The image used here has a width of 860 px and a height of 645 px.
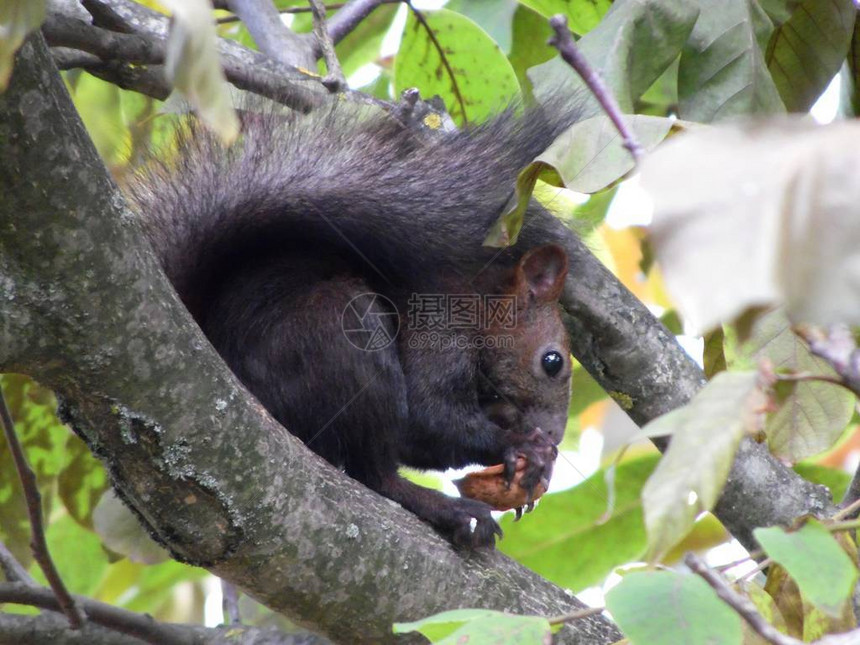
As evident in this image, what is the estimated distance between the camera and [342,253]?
68.7 inches

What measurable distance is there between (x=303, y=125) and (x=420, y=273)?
31 centimetres

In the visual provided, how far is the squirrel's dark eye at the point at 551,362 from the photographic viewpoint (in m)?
1.97

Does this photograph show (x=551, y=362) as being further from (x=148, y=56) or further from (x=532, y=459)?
(x=148, y=56)

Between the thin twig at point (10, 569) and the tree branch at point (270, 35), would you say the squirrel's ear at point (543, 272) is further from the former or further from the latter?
the thin twig at point (10, 569)

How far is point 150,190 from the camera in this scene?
66.3 inches

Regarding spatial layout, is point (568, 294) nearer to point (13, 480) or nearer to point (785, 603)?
point (785, 603)

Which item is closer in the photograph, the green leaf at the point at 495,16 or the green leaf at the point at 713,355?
the green leaf at the point at 713,355

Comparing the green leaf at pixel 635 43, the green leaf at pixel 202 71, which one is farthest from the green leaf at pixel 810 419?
the green leaf at pixel 202 71

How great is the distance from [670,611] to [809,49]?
1.28 metres

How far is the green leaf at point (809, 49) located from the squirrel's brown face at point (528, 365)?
0.55 m

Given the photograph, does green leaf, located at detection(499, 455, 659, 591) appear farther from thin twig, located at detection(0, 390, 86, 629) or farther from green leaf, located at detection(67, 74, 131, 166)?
green leaf, located at detection(67, 74, 131, 166)

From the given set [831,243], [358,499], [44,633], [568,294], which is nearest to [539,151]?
[568,294]

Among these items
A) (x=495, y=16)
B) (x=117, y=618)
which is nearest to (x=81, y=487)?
(x=117, y=618)

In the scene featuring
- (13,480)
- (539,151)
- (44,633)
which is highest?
(539,151)
